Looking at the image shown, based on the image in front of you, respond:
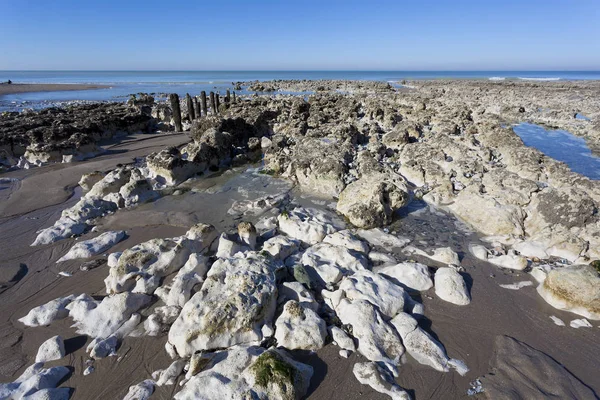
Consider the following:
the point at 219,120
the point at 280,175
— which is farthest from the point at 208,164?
the point at 219,120

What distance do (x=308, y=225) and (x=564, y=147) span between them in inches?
725

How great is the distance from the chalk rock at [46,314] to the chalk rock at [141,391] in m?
2.66

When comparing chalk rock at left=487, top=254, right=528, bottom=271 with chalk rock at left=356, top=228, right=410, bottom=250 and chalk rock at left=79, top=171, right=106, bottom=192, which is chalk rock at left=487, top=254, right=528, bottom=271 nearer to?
chalk rock at left=356, top=228, right=410, bottom=250

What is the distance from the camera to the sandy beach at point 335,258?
4.71 metres

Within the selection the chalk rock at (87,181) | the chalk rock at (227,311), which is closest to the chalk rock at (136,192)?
the chalk rock at (87,181)

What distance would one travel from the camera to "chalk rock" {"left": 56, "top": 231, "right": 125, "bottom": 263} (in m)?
7.72

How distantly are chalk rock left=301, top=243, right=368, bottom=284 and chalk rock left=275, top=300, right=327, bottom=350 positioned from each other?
4.33ft

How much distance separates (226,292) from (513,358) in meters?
5.27

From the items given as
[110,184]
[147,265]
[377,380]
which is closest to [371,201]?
[377,380]

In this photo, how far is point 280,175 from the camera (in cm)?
1400

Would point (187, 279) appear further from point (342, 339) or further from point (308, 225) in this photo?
point (308, 225)

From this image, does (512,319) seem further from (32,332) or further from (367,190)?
(32,332)

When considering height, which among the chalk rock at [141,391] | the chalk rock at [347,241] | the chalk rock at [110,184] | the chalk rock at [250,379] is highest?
the chalk rock at [110,184]

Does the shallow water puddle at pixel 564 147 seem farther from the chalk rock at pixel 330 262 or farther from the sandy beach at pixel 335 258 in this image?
the chalk rock at pixel 330 262
